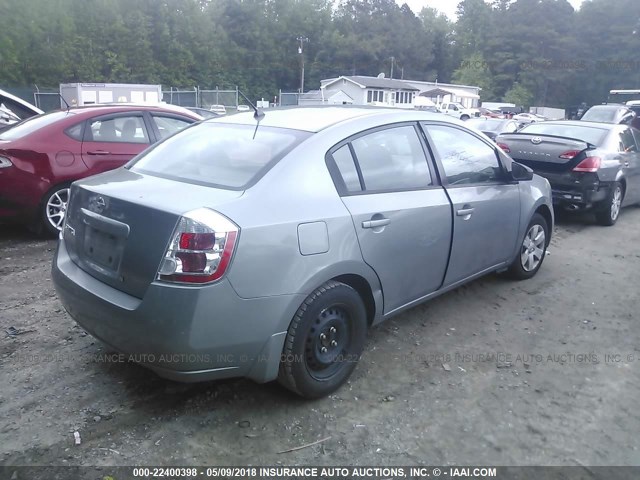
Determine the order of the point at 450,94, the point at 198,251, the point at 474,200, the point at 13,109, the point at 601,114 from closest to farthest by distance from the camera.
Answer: the point at 198,251 < the point at 474,200 < the point at 13,109 < the point at 601,114 < the point at 450,94

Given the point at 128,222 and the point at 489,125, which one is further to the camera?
the point at 489,125

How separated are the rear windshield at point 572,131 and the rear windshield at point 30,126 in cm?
667

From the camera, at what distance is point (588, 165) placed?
7.35m

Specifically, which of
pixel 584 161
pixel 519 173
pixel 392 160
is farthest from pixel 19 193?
pixel 584 161

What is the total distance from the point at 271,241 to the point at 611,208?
673 centimetres

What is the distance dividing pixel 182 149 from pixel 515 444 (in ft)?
8.60

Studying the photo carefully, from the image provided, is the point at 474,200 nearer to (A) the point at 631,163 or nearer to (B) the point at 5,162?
(B) the point at 5,162

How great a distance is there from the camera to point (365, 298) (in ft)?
11.1

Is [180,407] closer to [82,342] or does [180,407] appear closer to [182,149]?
[82,342]

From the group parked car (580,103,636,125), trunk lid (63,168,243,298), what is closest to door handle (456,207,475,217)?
trunk lid (63,168,243,298)

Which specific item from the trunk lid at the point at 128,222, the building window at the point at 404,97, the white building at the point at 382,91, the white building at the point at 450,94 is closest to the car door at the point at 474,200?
the trunk lid at the point at 128,222

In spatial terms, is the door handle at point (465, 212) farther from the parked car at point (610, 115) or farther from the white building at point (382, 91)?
the white building at point (382, 91)

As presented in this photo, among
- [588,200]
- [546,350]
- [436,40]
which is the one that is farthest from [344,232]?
[436,40]

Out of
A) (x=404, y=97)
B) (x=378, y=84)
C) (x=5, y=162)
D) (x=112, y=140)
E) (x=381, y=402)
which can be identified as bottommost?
(x=381, y=402)
